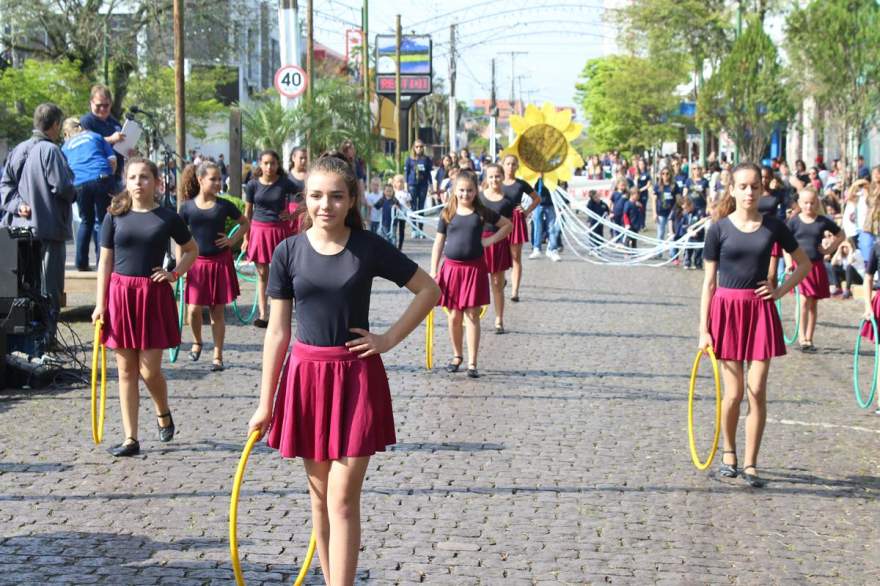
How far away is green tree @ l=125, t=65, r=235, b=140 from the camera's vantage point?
47.9 m

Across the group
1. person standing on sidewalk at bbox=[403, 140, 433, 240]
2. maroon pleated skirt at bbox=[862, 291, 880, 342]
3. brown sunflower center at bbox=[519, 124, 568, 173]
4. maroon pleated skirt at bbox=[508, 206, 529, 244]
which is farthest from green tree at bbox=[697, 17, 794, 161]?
maroon pleated skirt at bbox=[862, 291, 880, 342]

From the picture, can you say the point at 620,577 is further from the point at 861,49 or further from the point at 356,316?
the point at 861,49

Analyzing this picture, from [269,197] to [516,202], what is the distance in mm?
3243

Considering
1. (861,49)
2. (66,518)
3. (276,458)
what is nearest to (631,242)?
(861,49)

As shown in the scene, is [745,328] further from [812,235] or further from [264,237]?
[264,237]

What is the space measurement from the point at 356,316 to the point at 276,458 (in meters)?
3.35

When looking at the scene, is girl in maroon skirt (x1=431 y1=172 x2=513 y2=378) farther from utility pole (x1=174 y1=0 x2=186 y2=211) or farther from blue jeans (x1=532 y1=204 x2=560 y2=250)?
blue jeans (x1=532 y1=204 x2=560 y2=250)

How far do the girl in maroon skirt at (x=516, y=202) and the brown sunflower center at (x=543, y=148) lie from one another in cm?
428

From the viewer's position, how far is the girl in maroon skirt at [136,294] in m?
8.45

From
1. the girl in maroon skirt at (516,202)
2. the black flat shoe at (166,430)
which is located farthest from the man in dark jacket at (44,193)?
the girl in maroon skirt at (516,202)

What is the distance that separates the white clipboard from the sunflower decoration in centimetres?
791

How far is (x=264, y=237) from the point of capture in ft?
47.4

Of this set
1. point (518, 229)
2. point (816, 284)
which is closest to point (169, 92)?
point (518, 229)

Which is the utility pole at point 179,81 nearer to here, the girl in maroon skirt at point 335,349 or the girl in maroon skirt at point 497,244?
the girl in maroon skirt at point 497,244
